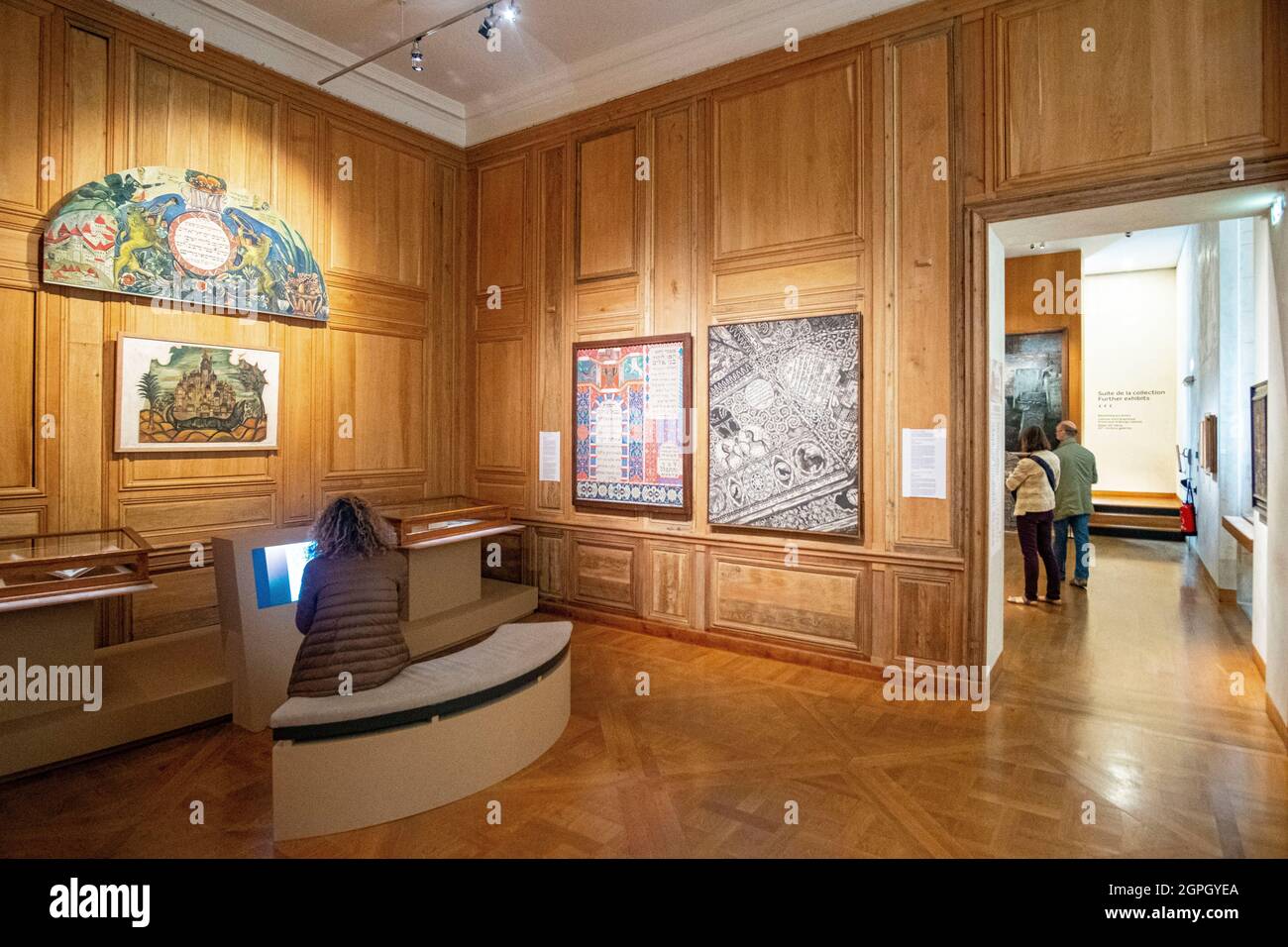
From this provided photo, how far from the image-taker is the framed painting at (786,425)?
520 cm

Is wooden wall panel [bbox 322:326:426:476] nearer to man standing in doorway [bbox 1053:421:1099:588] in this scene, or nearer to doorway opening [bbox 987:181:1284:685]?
doorway opening [bbox 987:181:1284:685]

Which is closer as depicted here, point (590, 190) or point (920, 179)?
point (920, 179)

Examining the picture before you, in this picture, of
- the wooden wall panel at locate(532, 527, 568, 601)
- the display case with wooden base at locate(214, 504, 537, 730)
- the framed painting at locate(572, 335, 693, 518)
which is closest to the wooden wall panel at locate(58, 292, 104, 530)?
the display case with wooden base at locate(214, 504, 537, 730)

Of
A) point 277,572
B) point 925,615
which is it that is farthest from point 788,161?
point 277,572

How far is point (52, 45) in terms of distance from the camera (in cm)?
471

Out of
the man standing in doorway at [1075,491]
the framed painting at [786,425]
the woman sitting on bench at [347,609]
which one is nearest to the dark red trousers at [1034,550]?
the man standing in doorway at [1075,491]

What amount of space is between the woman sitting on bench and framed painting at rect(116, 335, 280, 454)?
2.63 meters

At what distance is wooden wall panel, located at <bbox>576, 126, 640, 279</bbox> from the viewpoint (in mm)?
6348

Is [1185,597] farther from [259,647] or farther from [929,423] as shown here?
[259,647]

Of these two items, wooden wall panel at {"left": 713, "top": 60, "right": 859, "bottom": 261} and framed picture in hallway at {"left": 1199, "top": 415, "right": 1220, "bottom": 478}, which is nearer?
wooden wall panel at {"left": 713, "top": 60, "right": 859, "bottom": 261}

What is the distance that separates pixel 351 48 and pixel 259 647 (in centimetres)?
523

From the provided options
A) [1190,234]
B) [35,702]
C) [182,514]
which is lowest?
[35,702]
